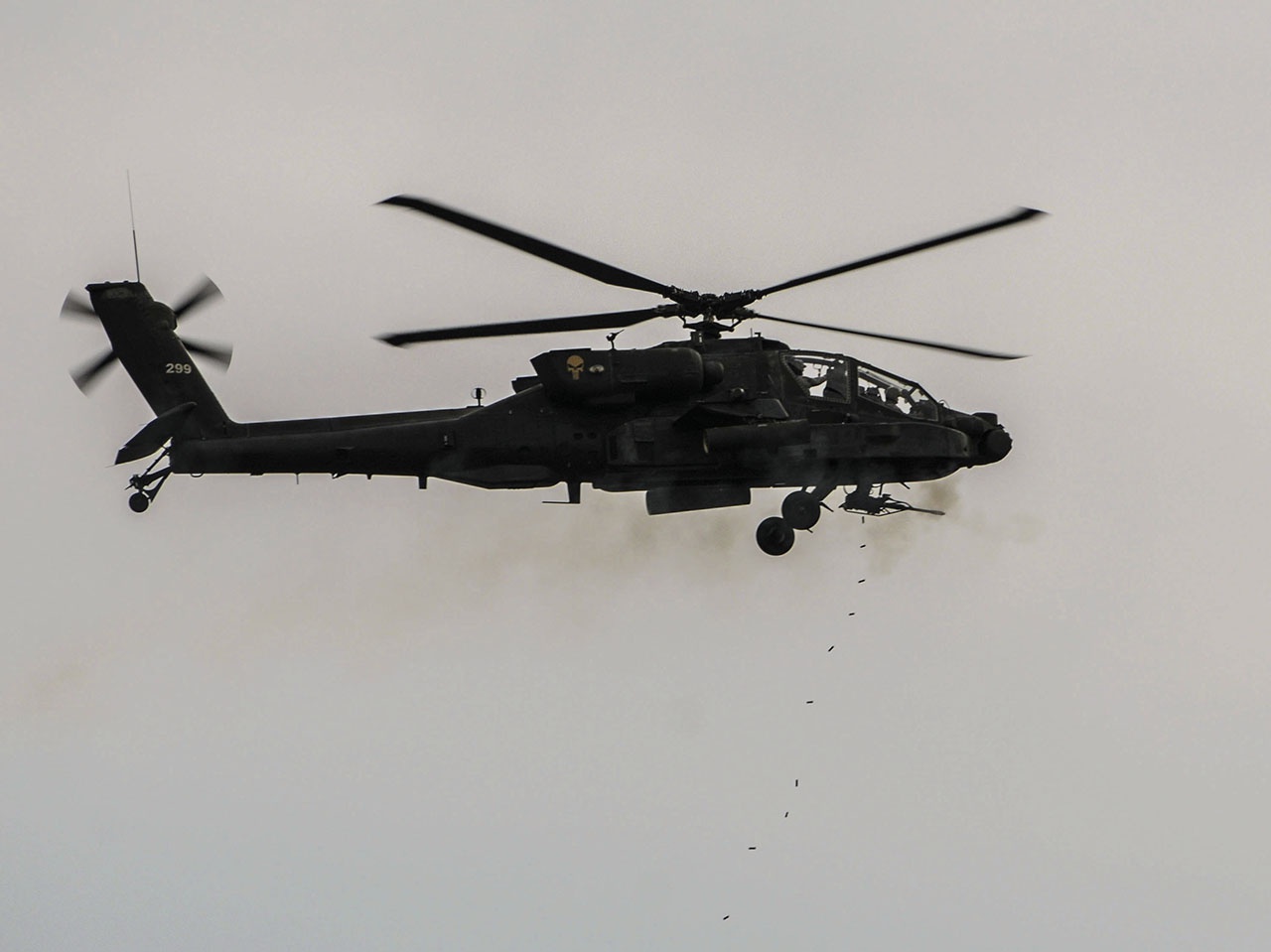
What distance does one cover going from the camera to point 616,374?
2988 centimetres

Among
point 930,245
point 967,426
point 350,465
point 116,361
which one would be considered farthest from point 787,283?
point 116,361

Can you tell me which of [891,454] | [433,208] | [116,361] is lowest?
[891,454]

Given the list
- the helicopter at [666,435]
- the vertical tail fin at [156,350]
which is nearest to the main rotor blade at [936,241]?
the helicopter at [666,435]

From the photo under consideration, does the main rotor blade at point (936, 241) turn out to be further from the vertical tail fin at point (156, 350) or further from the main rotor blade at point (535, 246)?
the vertical tail fin at point (156, 350)

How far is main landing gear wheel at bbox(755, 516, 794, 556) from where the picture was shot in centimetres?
Result: 3102

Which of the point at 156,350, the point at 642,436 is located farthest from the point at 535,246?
the point at 156,350

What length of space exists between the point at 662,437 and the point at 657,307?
2.02m

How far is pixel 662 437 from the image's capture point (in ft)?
98.9

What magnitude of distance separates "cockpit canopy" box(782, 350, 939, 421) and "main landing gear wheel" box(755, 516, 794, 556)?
7.07 ft

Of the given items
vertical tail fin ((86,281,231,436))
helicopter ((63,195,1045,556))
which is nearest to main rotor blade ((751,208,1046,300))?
helicopter ((63,195,1045,556))

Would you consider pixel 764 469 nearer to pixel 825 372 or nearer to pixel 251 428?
pixel 825 372

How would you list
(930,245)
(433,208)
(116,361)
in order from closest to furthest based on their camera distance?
(433,208) → (930,245) → (116,361)

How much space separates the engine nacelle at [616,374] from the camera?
29.8 meters

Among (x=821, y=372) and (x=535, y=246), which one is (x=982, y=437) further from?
(x=535, y=246)
